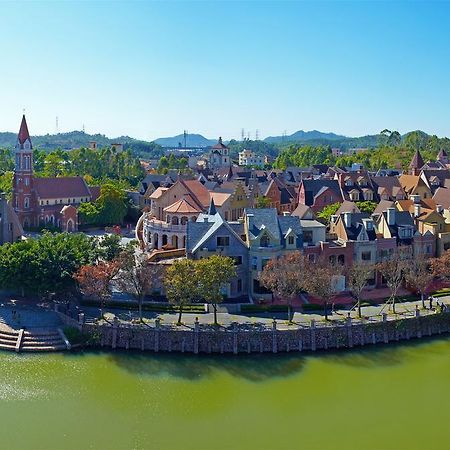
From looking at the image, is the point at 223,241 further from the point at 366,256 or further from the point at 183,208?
the point at 183,208

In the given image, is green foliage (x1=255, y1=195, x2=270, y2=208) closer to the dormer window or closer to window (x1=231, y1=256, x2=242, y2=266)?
the dormer window

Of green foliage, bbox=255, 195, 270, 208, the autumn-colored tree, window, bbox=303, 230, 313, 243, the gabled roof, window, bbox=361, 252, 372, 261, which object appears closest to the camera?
the autumn-colored tree

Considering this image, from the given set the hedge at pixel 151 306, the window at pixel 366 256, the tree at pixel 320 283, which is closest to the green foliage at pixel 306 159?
the window at pixel 366 256

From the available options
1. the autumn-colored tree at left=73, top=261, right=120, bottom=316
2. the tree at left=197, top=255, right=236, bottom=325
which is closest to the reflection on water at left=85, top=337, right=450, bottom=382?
the tree at left=197, top=255, right=236, bottom=325

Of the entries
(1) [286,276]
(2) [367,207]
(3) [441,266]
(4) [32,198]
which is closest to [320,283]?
(1) [286,276]

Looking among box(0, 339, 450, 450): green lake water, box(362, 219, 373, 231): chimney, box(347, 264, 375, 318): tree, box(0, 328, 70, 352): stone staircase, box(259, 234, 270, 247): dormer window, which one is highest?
box(362, 219, 373, 231): chimney

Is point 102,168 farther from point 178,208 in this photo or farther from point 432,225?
point 432,225
